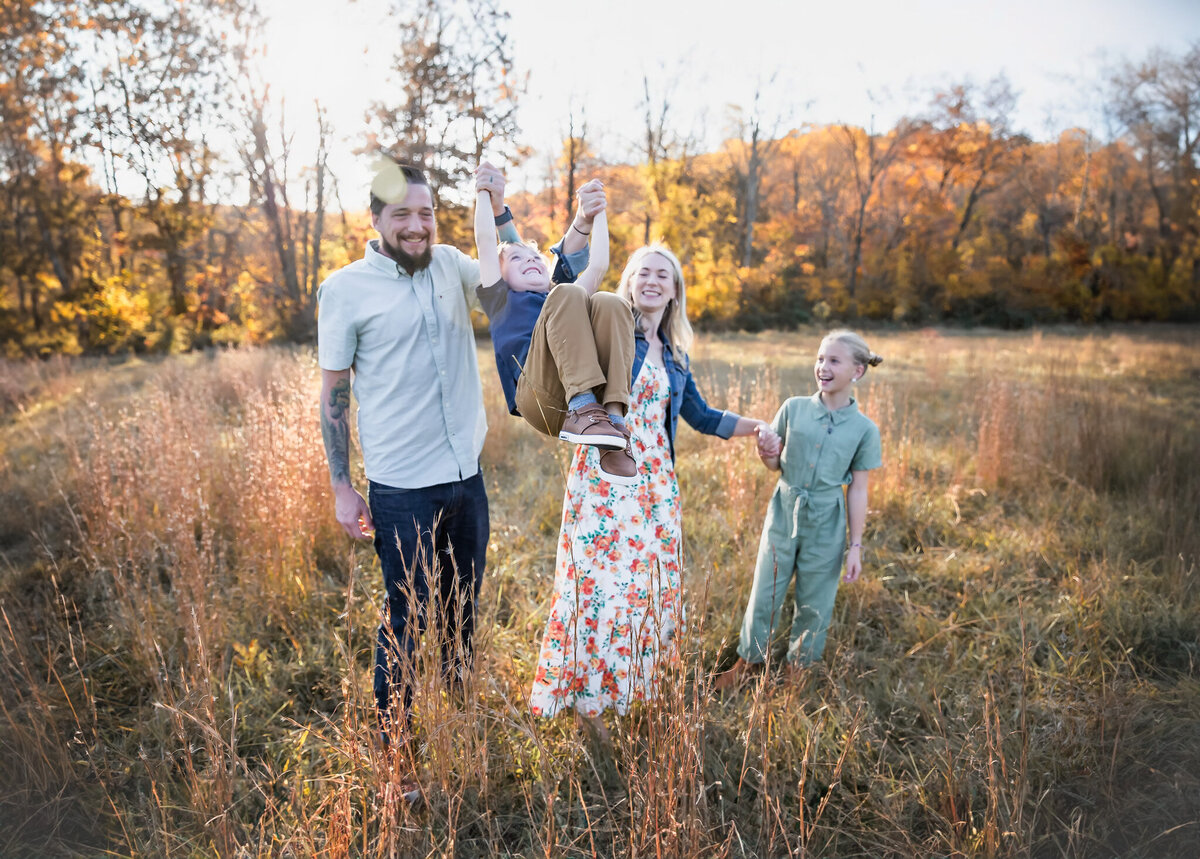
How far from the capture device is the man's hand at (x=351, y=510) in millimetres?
2164

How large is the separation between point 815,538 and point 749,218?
29392 millimetres

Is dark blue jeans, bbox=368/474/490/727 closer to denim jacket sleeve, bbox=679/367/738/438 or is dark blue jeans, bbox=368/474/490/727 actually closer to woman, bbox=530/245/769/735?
woman, bbox=530/245/769/735

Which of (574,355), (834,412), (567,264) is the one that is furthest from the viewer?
(834,412)

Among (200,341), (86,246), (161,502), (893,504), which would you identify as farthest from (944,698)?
(86,246)

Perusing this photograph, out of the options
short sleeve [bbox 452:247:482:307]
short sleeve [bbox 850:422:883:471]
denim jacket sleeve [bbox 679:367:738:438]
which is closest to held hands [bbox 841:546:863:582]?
short sleeve [bbox 850:422:883:471]

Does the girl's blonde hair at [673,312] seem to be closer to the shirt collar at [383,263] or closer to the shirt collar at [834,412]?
the shirt collar at [834,412]

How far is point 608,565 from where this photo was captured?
2.37 m

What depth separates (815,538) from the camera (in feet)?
8.91

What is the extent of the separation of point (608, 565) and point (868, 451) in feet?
3.97

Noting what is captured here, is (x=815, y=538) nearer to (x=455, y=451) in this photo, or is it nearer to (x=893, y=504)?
(x=455, y=451)

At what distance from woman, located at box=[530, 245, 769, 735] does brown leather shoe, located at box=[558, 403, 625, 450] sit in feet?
1.50

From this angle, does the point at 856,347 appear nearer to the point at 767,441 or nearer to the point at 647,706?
the point at 767,441

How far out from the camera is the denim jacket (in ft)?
8.09

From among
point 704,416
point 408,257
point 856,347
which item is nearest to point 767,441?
point 704,416
